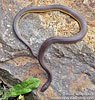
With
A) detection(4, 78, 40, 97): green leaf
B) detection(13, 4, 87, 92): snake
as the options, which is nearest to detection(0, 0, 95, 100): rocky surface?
detection(13, 4, 87, 92): snake

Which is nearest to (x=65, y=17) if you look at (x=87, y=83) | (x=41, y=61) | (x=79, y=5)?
(x=79, y=5)

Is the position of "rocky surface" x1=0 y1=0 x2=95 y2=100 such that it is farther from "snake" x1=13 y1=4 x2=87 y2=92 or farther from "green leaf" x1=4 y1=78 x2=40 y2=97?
"green leaf" x1=4 y1=78 x2=40 y2=97

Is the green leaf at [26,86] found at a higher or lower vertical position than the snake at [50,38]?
lower

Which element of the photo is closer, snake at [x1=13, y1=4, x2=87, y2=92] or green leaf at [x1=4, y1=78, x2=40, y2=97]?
green leaf at [x1=4, y1=78, x2=40, y2=97]

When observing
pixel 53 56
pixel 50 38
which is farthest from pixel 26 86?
pixel 50 38

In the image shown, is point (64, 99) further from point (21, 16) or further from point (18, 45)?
point (21, 16)

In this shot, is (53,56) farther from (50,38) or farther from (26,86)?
(26,86)

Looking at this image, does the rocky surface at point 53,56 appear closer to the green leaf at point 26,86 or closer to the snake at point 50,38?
the snake at point 50,38

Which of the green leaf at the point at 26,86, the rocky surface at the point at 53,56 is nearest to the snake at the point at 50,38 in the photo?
the rocky surface at the point at 53,56
